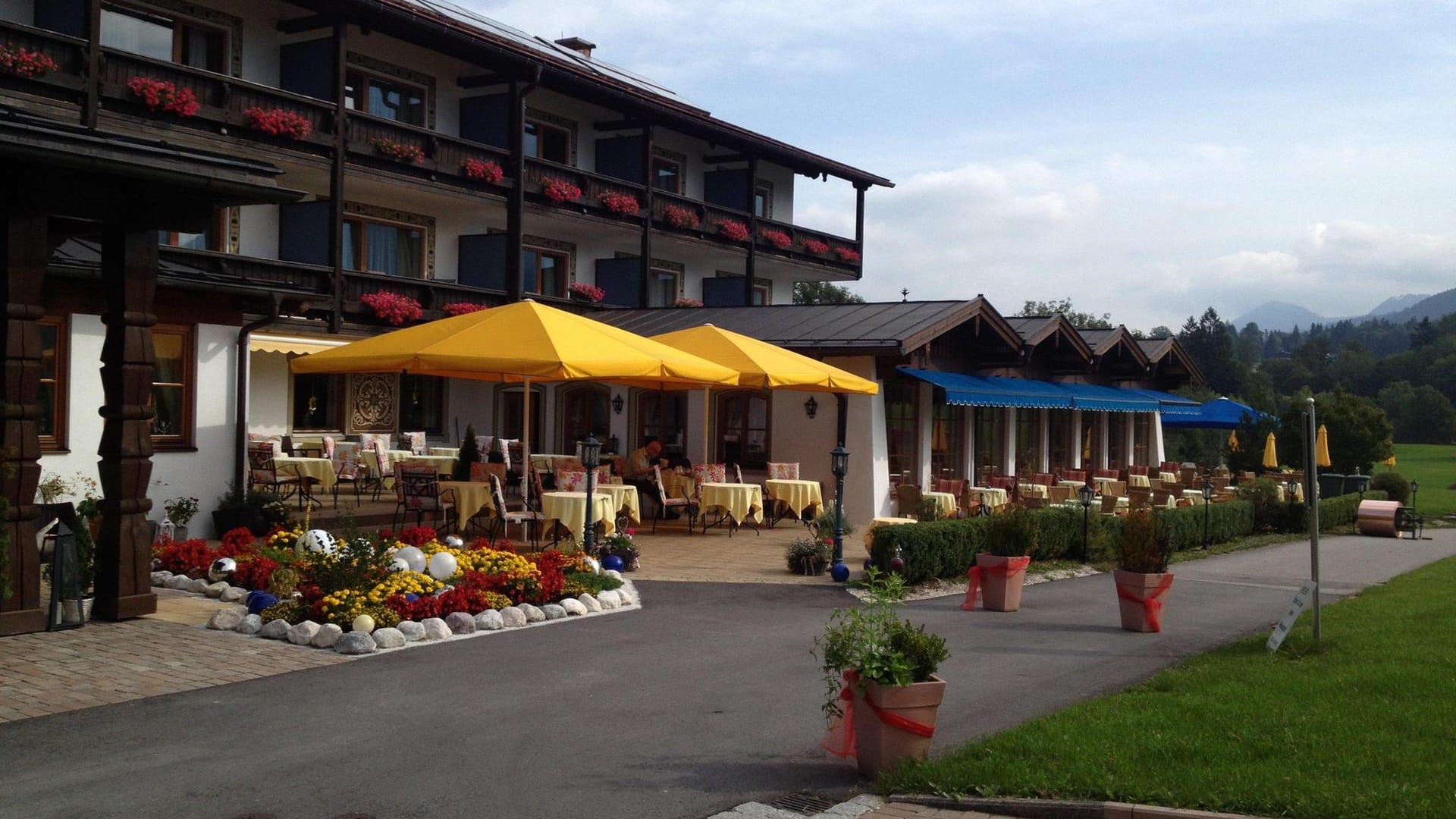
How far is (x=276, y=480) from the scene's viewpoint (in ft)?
56.4

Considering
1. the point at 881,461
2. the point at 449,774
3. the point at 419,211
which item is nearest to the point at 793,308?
the point at 881,461

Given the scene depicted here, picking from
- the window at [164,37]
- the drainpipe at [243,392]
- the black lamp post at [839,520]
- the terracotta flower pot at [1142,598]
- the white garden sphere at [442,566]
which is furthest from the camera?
the window at [164,37]

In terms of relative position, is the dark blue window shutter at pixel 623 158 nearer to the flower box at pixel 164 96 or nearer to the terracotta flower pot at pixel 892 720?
the flower box at pixel 164 96

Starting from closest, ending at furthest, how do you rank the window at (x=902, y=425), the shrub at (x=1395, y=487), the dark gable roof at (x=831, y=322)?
the dark gable roof at (x=831, y=322) → the window at (x=902, y=425) → the shrub at (x=1395, y=487)

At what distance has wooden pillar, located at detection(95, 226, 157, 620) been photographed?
977 centimetres

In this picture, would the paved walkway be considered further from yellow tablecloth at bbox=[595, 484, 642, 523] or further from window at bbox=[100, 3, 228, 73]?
window at bbox=[100, 3, 228, 73]

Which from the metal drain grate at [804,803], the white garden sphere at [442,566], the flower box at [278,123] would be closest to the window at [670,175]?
the flower box at [278,123]

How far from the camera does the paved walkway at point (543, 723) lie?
19.1 ft

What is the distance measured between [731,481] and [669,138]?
45.8ft

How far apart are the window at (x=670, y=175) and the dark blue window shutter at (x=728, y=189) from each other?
0.94m

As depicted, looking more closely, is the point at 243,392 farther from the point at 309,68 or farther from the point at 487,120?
the point at 487,120

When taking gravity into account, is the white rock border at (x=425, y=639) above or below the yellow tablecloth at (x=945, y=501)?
below

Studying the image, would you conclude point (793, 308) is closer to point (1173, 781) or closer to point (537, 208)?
point (537, 208)

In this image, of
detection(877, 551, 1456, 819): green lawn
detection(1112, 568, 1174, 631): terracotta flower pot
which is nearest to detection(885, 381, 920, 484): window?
detection(1112, 568, 1174, 631): terracotta flower pot
